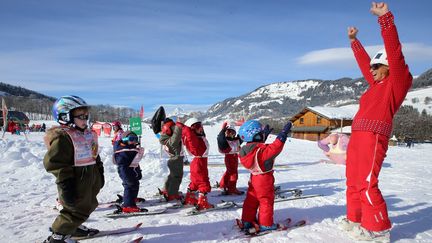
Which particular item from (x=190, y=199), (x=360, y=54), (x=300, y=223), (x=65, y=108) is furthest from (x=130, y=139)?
(x=360, y=54)

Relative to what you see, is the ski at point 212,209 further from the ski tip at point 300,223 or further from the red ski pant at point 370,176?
the red ski pant at point 370,176

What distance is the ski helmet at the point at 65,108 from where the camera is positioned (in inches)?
158

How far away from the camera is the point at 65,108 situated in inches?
158

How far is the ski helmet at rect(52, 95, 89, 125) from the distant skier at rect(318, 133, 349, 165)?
421cm

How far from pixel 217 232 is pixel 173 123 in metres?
3.49

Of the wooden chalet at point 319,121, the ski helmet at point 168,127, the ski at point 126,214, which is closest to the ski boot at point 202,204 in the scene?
the ski at point 126,214

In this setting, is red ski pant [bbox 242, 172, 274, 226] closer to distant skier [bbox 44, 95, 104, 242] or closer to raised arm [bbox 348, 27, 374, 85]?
raised arm [bbox 348, 27, 374, 85]

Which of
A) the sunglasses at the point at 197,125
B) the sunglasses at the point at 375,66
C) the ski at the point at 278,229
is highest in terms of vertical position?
the sunglasses at the point at 375,66

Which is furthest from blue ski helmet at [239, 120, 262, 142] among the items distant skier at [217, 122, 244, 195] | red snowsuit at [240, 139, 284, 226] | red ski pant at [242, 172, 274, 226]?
distant skier at [217, 122, 244, 195]

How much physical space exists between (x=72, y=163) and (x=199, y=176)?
3002mm

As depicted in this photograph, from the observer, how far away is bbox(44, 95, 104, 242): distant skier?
376 cm

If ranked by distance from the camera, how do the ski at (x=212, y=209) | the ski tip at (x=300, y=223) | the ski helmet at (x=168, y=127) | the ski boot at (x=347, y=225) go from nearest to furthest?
the ski boot at (x=347, y=225), the ski tip at (x=300, y=223), the ski at (x=212, y=209), the ski helmet at (x=168, y=127)

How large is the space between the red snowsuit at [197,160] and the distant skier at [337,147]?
2566mm

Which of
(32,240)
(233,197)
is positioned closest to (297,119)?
(233,197)
